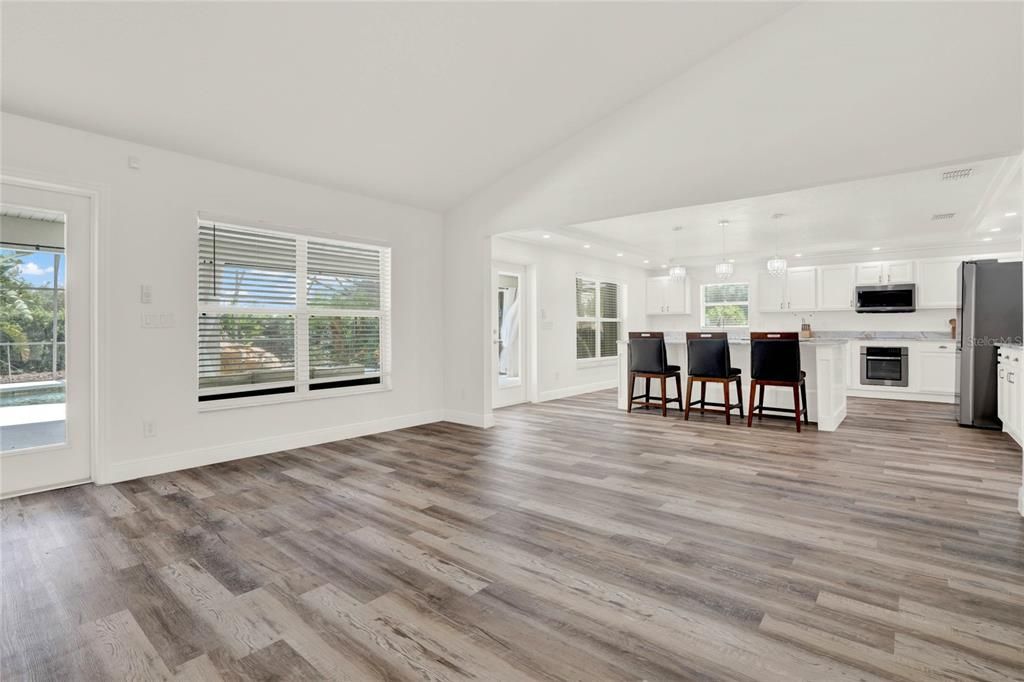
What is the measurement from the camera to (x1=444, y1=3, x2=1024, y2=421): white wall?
2.89 meters

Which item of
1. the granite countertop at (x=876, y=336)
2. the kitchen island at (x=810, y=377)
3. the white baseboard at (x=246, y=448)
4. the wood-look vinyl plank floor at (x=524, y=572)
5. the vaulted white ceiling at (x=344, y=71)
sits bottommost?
the wood-look vinyl plank floor at (x=524, y=572)

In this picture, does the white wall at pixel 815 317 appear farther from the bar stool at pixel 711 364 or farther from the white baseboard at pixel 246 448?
the white baseboard at pixel 246 448

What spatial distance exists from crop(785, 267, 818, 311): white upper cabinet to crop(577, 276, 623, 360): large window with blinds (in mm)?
2812

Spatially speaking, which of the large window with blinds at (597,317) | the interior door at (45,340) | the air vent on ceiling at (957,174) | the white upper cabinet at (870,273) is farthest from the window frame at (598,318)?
the interior door at (45,340)

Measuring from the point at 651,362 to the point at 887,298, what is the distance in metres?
4.44

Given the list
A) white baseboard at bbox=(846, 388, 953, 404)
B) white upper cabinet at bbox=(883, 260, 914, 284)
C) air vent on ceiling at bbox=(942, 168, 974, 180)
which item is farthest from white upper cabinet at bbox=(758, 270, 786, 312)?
air vent on ceiling at bbox=(942, 168, 974, 180)

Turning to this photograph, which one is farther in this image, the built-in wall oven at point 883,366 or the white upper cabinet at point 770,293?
the white upper cabinet at point 770,293

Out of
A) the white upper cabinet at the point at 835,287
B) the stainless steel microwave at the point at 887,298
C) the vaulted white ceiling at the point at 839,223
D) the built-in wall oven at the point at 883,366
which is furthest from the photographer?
the white upper cabinet at the point at 835,287

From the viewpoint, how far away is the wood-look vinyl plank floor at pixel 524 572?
1.58 metres

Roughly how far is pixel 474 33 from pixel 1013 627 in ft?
12.4

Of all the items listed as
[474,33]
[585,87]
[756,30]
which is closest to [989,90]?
[756,30]

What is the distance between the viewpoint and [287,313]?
14.4 ft

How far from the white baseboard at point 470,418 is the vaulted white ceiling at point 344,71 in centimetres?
264

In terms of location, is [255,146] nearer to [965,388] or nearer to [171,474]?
[171,474]
